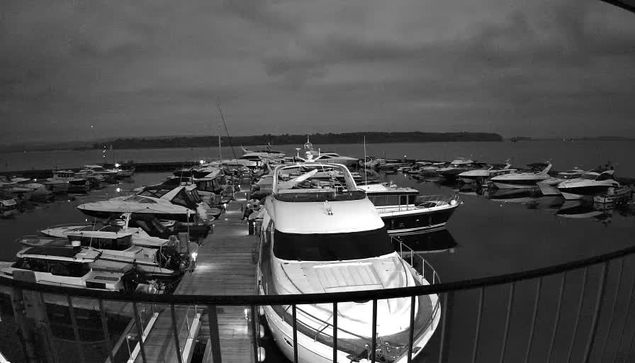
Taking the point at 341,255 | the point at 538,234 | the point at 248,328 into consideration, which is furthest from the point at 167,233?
the point at 538,234

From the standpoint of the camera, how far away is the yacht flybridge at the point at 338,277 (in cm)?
474

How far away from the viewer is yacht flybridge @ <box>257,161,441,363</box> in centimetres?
474

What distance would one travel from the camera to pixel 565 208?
2747cm

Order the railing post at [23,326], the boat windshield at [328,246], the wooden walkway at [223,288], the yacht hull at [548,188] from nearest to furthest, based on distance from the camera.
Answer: the railing post at [23,326] → the wooden walkway at [223,288] → the boat windshield at [328,246] → the yacht hull at [548,188]

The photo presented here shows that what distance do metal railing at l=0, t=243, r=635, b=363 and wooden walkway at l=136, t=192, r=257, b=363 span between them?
2.2 inches

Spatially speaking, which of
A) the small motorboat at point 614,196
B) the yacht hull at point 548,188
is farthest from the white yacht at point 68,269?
the yacht hull at point 548,188

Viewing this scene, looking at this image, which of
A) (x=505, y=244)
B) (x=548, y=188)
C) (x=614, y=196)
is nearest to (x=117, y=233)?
(x=505, y=244)

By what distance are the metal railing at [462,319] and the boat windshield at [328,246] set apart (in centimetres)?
130

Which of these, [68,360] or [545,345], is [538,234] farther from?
[68,360]

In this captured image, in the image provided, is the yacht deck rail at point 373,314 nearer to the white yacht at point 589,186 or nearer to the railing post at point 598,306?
the railing post at point 598,306

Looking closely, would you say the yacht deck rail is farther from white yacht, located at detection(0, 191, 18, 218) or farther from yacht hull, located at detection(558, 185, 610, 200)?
white yacht, located at detection(0, 191, 18, 218)

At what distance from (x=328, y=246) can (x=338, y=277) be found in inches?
29.9

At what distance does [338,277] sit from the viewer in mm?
5773

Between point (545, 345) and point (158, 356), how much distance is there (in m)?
9.21
